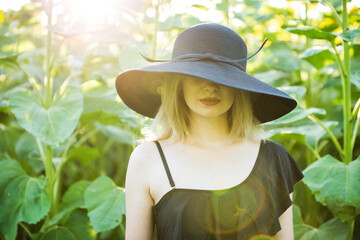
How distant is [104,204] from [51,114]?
0.54 meters

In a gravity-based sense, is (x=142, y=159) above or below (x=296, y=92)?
below

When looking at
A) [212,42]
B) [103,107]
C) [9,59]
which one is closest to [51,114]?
[103,107]

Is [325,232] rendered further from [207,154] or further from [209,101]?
[209,101]

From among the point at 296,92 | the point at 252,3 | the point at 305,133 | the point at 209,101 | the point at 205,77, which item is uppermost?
the point at 252,3

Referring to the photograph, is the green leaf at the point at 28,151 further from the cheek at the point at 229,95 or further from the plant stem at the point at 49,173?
the cheek at the point at 229,95

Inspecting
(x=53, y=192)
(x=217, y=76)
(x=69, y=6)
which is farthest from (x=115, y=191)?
(x=69, y=6)

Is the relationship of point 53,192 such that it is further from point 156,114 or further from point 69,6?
point 69,6

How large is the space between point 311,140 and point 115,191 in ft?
3.65

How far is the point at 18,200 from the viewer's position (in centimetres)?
188

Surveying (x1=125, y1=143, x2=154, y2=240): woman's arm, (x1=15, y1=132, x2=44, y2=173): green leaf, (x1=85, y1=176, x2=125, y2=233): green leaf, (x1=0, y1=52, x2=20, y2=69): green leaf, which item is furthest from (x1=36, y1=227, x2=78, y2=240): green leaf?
(x1=0, y1=52, x2=20, y2=69): green leaf

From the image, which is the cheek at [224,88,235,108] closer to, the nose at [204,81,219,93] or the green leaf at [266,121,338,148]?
the nose at [204,81,219,93]

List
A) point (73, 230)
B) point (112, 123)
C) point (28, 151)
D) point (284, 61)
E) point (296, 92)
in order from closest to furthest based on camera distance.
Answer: point (296, 92), point (73, 230), point (112, 123), point (284, 61), point (28, 151)

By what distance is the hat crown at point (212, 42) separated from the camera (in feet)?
4.10

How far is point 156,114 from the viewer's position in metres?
1.56
